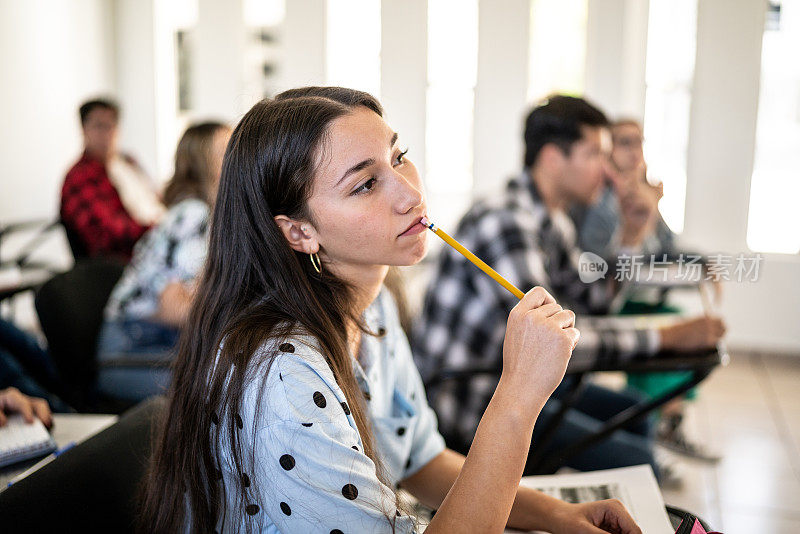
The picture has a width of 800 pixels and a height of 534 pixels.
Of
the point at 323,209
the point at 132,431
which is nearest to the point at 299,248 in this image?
the point at 323,209

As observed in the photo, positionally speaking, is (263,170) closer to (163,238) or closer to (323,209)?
(323,209)

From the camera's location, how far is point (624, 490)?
2.87 ft

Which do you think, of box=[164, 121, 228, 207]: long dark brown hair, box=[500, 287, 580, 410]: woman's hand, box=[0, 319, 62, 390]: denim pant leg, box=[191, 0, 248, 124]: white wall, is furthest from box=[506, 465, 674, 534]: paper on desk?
box=[191, 0, 248, 124]: white wall

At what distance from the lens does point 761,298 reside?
131 cm

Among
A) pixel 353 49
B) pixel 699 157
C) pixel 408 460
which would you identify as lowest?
pixel 408 460

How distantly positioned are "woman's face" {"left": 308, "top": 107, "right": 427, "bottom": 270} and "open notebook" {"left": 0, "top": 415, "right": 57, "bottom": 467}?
523mm

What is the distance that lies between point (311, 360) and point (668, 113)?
231 centimetres

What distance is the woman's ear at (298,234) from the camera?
2.63 feet

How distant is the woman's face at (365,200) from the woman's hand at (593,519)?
0.34m

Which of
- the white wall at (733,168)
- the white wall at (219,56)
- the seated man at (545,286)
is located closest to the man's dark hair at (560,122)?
the seated man at (545,286)

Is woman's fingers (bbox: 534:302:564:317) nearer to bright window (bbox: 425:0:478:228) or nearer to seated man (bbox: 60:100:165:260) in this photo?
bright window (bbox: 425:0:478:228)

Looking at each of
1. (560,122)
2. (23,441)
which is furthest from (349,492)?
(560,122)

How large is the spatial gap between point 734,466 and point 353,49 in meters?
1.64

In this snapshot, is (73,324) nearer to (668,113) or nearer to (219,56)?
(668,113)
